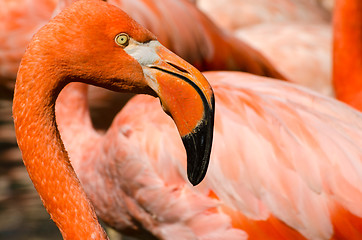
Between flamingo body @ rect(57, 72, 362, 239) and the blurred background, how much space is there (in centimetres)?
93

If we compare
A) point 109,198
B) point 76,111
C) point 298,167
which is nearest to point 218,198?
point 298,167

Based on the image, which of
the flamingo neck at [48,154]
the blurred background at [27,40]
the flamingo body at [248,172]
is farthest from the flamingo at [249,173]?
the blurred background at [27,40]

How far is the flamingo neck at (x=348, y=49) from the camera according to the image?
3.55 meters

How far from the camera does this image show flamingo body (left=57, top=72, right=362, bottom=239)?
2.36 meters

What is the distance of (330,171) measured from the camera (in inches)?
92.6

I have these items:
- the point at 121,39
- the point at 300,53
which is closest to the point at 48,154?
the point at 121,39

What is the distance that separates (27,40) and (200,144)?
1956 mm

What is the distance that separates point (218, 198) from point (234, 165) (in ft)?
0.45

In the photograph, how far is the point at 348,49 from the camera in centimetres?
359

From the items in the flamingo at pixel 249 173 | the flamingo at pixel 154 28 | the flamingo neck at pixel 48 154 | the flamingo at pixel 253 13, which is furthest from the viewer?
the flamingo at pixel 253 13

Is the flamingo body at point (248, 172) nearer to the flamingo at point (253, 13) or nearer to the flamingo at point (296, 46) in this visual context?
the flamingo at point (296, 46)

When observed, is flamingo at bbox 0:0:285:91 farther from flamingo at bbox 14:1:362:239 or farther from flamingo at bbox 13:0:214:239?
flamingo at bbox 13:0:214:239

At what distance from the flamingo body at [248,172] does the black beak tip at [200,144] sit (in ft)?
2.38

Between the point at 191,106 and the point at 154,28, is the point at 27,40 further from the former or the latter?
the point at 191,106
